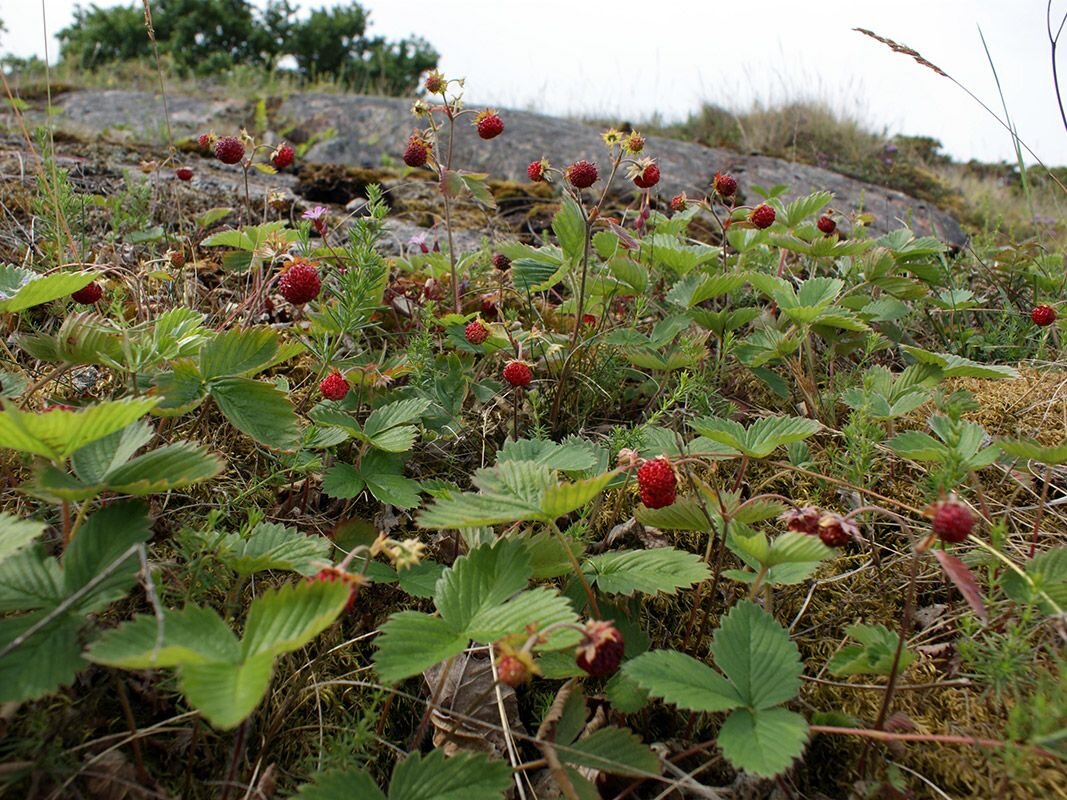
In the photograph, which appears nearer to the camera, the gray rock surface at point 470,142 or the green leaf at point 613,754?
the green leaf at point 613,754

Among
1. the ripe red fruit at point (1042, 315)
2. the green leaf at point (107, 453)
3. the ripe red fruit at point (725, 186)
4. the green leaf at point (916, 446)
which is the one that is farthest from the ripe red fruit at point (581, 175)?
the ripe red fruit at point (1042, 315)

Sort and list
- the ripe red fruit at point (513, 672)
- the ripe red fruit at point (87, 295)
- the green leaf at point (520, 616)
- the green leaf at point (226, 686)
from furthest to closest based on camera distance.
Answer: the ripe red fruit at point (87, 295)
the green leaf at point (520, 616)
the ripe red fruit at point (513, 672)
the green leaf at point (226, 686)

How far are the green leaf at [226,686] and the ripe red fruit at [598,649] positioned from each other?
0.40 meters

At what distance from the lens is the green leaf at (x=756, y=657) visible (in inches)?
38.9

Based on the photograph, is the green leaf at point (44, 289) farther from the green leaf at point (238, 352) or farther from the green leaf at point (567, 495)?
the green leaf at point (567, 495)

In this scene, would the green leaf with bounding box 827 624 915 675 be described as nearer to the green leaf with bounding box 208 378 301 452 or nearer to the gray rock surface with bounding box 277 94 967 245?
the green leaf with bounding box 208 378 301 452

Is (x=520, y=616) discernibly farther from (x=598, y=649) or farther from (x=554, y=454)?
(x=554, y=454)

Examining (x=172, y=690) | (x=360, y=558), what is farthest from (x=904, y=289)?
(x=172, y=690)

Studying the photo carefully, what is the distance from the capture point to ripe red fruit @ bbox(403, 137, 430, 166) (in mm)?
1970

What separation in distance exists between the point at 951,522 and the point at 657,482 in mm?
412

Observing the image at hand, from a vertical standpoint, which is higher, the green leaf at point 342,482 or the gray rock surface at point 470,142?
the gray rock surface at point 470,142

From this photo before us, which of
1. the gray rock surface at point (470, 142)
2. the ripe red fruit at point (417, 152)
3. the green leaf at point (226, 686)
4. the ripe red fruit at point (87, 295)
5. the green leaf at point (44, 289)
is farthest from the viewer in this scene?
the gray rock surface at point (470, 142)

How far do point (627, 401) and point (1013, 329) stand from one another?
1.50 metres

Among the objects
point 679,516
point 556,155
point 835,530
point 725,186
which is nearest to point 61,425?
point 679,516
